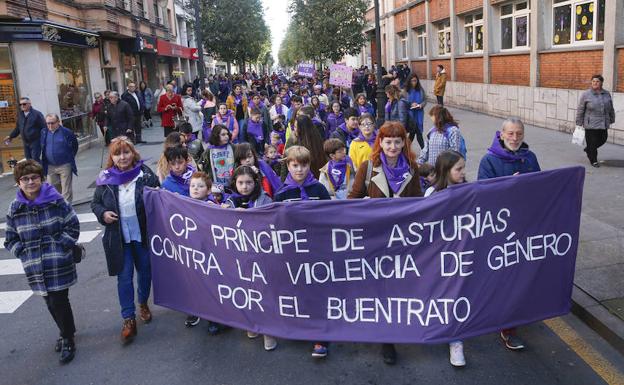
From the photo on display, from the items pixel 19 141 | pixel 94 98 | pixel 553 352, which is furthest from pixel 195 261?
pixel 94 98

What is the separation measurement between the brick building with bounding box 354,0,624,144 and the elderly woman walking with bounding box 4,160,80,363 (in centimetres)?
1149

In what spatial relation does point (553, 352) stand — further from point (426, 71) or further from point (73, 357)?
point (426, 71)

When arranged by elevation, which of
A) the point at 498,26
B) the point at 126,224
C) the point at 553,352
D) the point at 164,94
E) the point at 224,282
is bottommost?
the point at 553,352

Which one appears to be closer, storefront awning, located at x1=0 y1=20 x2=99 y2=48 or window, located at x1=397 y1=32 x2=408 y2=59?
storefront awning, located at x1=0 y1=20 x2=99 y2=48

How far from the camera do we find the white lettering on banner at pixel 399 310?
13.3ft

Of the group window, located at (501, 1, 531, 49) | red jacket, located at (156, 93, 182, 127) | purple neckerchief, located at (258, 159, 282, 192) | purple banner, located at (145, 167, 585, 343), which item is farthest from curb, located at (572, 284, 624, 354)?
window, located at (501, 1, 531, 49)

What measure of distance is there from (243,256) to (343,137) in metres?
4.79

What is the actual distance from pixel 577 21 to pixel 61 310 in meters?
14.4

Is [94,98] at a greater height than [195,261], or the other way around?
[94,98]

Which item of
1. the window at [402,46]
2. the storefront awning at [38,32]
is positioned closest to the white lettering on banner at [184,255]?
the storefront awning at [38,32]

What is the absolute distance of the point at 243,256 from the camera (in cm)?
435

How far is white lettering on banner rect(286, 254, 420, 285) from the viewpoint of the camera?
13.4ft

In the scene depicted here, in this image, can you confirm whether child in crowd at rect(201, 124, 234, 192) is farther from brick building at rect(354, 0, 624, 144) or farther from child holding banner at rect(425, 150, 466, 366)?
brick building at rect(354, 0, 624, 144)

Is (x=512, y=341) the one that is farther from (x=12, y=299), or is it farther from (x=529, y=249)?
(x=12, y=299)
